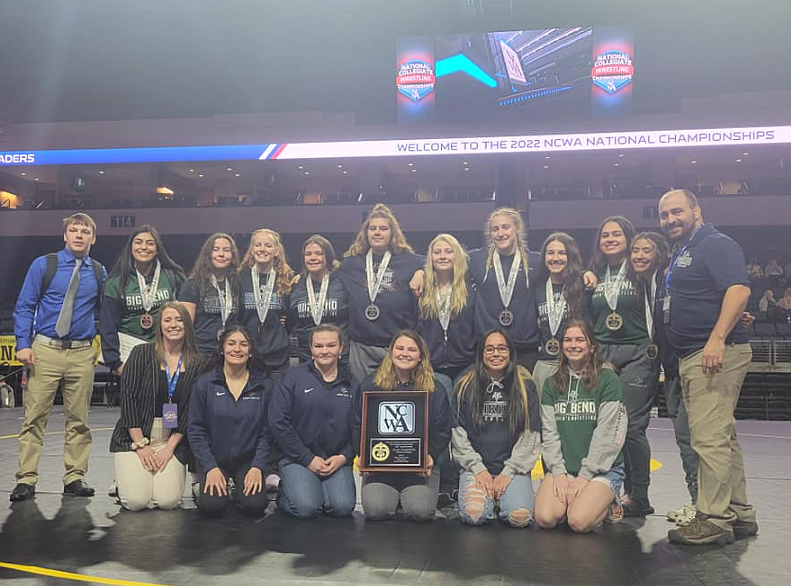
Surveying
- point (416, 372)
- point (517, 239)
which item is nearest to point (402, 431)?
point (416, 372)

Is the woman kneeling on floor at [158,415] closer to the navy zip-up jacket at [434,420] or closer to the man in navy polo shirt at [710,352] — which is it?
the navy zip-up jacket at [434,420]

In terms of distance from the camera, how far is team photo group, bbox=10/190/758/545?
4.02m

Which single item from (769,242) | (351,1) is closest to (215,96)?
(351,1)

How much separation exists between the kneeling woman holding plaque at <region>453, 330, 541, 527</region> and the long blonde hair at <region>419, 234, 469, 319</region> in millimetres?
369

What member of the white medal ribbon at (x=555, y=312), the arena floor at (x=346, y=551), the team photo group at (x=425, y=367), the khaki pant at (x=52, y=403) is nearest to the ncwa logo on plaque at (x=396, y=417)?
the team photo group at (x=425, y=367)

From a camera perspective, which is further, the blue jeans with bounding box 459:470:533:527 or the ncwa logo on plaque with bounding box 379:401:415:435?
the ncwa logo on plaque with bounding box 379:401:415:435

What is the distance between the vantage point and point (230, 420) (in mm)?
4461

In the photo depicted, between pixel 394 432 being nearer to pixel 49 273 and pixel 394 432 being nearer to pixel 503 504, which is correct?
pixel 503 504

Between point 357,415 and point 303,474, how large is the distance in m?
0.48

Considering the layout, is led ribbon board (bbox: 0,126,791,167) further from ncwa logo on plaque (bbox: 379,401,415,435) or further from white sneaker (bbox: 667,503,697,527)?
ncwa logo on plaque (bbox: 379,401,415,435)

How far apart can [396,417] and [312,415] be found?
1.75 feet

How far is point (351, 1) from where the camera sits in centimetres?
1593

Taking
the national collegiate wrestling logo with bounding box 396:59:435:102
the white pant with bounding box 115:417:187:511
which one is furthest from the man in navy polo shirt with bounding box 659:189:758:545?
the national collegiate wrestling logo with bounding box 396:59:435:102

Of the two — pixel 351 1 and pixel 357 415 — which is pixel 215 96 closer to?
pixel 351 1
